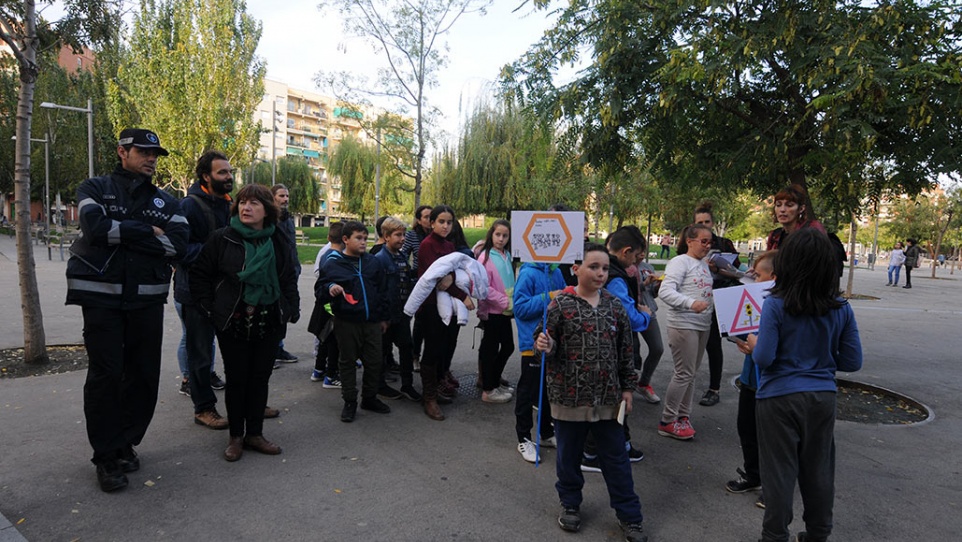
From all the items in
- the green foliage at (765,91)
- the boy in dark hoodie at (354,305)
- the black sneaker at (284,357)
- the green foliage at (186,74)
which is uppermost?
the green foliage at (186,74)

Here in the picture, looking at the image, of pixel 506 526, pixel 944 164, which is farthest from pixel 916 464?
pixel 506 526

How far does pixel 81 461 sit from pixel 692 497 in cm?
418

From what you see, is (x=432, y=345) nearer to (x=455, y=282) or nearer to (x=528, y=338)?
(x=455, y=282)

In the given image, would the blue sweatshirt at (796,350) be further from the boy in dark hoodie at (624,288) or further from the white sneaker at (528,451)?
the white sneaker at (528,451)

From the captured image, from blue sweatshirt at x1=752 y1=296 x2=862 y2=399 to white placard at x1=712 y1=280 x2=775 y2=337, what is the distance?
1.48ft

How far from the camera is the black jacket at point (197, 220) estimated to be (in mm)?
4465

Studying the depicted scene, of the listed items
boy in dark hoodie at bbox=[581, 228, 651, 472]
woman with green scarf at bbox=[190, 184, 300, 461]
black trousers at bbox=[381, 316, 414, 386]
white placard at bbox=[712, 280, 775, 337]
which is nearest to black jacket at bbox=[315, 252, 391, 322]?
black trousers at bbox=[381, 316, 414, 386]

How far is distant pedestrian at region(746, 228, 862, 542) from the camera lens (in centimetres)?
290

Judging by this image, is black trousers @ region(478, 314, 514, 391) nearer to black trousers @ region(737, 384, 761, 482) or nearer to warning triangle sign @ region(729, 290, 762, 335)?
black trousers @ region(737, 384, 761, 482)

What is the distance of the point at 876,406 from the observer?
604 centimetres

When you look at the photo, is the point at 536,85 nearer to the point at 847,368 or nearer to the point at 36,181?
the point at 847,368

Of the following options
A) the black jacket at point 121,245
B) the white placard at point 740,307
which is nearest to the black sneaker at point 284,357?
the black jacket at point 121,245

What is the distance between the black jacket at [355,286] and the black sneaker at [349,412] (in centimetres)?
75

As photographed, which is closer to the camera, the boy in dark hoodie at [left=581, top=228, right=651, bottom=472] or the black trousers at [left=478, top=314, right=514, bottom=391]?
the boy in dark hoodie at [left=581, top=228, right=651, bottom=472]
